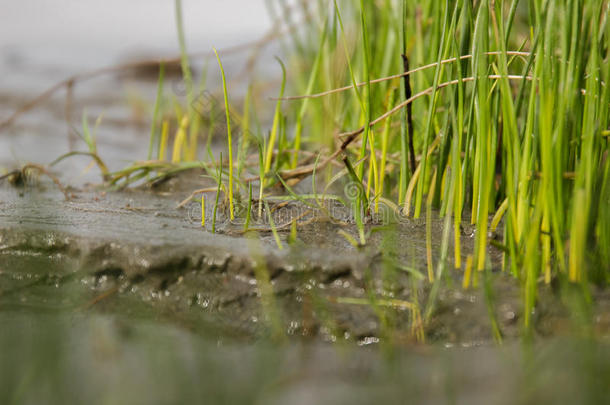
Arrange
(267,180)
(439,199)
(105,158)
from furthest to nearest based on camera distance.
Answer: (105,158)
(267,180)
(439,199)

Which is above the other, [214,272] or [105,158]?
[105,158]

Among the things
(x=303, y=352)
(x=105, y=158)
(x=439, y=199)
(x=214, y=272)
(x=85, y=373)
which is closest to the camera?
(x=85, y=373)

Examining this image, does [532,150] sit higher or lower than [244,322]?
higher

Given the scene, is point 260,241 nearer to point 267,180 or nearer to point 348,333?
point 348,333

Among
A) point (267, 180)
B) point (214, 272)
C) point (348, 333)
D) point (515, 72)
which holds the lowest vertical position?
point (348, 333)

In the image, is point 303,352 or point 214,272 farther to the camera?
point 214,272

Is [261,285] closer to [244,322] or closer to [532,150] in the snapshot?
[244,322]

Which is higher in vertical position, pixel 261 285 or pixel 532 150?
pixel 532 150

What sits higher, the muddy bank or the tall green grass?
the tall green grass

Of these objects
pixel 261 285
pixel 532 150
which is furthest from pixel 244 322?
pixel 532 150

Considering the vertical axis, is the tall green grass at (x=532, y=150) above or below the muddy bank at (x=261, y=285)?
above

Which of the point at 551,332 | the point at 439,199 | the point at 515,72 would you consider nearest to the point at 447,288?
the point at 551,332
